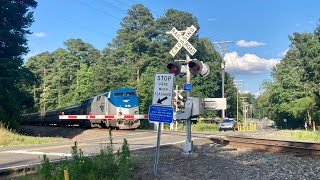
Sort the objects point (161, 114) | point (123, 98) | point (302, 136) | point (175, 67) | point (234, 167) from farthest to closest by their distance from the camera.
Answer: point (123, 98) < point (302, 136) < point (175, 67) < point (234, 167) < point (161, 114)

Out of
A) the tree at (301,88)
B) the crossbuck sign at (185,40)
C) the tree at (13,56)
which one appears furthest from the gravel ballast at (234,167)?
the tree at (301,88)

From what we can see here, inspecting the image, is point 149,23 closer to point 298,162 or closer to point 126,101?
point 126,101

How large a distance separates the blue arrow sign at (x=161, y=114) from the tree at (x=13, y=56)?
22.0 m

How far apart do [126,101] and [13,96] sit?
380 inches

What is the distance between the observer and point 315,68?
53.9 meters

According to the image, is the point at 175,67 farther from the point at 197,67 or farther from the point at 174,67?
the point at 197,67

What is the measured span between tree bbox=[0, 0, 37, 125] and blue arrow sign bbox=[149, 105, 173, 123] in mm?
21983

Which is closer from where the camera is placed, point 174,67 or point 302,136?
point 174,67

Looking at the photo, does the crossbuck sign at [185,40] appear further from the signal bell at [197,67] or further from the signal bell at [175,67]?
the signal bell at [175,67]

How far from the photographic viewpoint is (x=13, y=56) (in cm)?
3228

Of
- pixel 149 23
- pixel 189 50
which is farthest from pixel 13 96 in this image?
pixel 149 23

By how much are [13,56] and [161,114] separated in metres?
26.9

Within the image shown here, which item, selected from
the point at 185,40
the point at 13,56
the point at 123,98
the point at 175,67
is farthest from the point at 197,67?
the point at 13,56

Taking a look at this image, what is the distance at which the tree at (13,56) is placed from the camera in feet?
95.6
